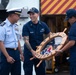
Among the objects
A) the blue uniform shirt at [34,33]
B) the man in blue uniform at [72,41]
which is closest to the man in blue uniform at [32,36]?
the blue uniform shirt at [34,33]

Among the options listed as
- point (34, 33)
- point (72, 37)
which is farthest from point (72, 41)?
point (34, 33)

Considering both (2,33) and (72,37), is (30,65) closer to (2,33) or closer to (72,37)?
(2,33)

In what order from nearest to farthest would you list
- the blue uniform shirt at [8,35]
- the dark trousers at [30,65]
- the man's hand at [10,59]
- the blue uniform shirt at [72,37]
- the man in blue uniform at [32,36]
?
1. the blue uniform shirt at [72,37]
2. the man's hand at [10,59]
3. the blue uniform shirt at [8,35]
4. the man in blue uniform at [32,36]
5. the dark trousers at [30,65]

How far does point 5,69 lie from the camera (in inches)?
232

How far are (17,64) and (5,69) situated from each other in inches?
10.5

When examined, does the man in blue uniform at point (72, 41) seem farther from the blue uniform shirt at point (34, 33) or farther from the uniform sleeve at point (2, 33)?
the uniform sleeve at point (2, 33)

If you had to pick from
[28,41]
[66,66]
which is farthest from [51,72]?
[28,41]

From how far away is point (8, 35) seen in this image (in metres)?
5.86

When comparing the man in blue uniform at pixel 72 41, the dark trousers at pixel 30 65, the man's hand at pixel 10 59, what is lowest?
the dark trousers at pixel 30 65

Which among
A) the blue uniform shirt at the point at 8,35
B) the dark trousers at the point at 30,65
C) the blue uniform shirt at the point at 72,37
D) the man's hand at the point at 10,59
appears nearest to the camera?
the blue uniform shirt at the point at 72,37

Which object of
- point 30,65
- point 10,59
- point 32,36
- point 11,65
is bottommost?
point 30,65

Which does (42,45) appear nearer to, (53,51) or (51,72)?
(53,51)

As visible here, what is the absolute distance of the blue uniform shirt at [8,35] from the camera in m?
5.81

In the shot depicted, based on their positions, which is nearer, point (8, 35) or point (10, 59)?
point (10, 59)
